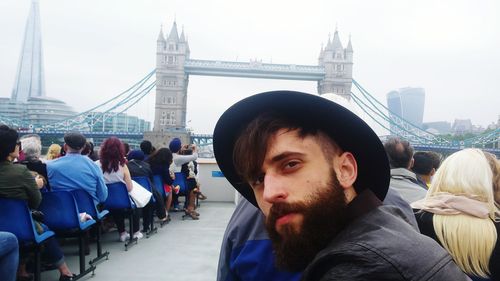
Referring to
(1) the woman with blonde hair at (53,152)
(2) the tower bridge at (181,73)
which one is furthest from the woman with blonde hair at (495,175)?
(2) the tower bridge at (181,73)

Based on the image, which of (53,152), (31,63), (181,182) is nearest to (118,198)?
(53,152)

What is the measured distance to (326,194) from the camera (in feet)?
2.27

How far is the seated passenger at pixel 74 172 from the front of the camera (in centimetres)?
354

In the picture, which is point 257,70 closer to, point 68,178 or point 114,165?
point 114,165

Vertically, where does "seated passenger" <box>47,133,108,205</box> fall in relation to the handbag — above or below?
above

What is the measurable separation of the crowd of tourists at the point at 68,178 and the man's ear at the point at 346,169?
2162 mm

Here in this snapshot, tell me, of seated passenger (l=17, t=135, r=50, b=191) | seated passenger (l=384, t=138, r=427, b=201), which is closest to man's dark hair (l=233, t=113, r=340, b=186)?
seated passenger (l=384, t=138, r=427, b=201)

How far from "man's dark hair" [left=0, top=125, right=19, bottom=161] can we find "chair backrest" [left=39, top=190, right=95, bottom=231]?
0.48m

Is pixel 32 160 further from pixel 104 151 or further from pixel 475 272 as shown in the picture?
pixel 475 272

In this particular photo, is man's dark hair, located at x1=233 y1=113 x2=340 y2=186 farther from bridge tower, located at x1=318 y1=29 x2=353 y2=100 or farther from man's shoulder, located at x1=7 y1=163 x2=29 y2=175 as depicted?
bridge tower, located at x1=318 y1=29 x2=353 y2=100

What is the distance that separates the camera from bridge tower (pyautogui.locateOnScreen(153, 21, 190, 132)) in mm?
58094

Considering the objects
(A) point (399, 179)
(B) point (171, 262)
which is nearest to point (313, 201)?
(A) point (399, 179)

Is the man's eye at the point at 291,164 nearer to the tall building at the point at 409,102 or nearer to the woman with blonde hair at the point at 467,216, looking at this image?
the woman with blonde hair at the point at 467,216

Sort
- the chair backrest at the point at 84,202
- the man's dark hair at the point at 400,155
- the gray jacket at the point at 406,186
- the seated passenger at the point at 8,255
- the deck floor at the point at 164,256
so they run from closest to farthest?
the seated passenger at the point at 8,255 < the gray jacket at the point at 406,186 < the man's dark hair at the point at 400,155 < the deck floor at the point at 164,256 < the chair backrest at the point at 84,202
